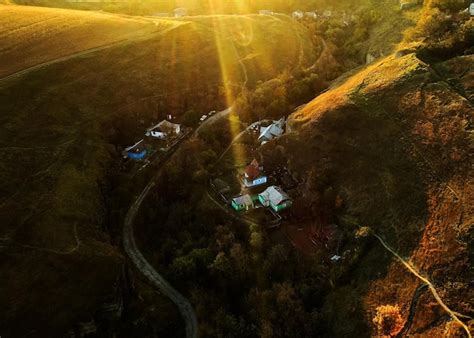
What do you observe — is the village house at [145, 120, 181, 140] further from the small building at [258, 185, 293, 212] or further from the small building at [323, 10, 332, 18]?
the small building at [323, 10, 332, 18]

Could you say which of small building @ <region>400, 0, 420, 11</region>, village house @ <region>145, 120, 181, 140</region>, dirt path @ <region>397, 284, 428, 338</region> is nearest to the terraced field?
village house @ <region>145, 120, 181, 140</region>

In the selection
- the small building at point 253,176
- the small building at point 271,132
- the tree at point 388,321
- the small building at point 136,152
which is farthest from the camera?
the small building at point 136,152

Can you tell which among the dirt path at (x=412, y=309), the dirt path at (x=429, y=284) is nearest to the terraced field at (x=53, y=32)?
the dirt path at (x=429, y=284)

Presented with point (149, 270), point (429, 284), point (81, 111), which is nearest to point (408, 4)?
point (81, 111)

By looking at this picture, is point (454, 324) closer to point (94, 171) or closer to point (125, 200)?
point (125, 200)

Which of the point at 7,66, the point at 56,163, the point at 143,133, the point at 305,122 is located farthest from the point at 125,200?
the point at 7,66

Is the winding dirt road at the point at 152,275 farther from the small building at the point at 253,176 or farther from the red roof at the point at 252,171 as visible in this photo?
the red roof at the point at 252,171

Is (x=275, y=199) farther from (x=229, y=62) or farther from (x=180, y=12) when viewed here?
(x=180, y=12)
